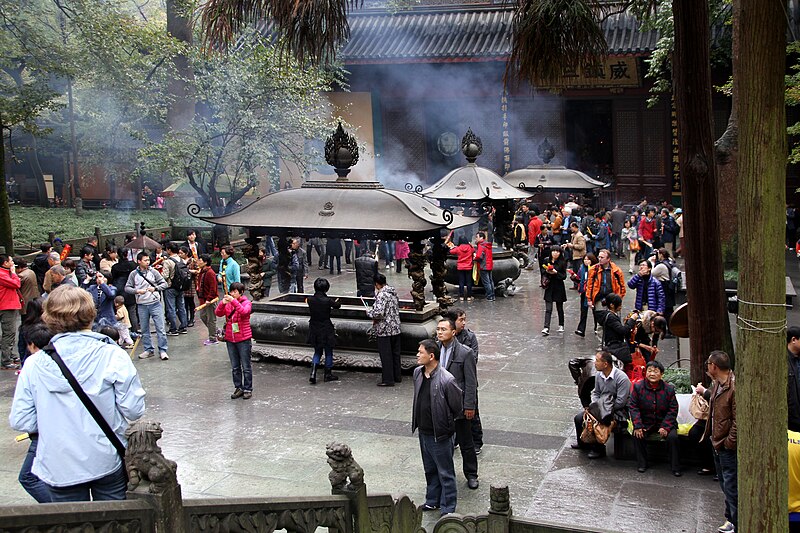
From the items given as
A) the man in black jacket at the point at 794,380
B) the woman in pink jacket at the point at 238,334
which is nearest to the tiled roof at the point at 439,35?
the woman in pink jacket at the point at 238,334

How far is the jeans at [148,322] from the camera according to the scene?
14781 millimetres

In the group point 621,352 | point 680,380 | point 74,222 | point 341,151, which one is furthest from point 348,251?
point 680,380

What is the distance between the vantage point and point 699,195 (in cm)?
945

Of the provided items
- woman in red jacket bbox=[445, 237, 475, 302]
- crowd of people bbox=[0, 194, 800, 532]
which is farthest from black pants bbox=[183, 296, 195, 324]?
woman in red jacket bbox=[445, 237, 475, 302]

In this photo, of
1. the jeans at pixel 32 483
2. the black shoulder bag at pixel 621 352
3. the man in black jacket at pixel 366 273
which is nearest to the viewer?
the jeans at pixel 32 483

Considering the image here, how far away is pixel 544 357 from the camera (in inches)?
572

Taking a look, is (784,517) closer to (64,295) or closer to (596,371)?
(64,295)

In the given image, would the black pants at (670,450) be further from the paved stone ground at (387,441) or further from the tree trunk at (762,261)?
the tree trunk at (762,261)

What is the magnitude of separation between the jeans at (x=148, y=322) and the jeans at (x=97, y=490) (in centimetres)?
1002

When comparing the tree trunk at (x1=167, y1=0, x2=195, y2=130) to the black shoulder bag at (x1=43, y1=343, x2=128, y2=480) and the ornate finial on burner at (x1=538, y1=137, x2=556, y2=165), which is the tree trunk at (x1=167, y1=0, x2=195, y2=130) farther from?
the black shoulder bag at (x1=43, y1=343, x2=128, y2=480)

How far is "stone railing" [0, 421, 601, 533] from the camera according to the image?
3.93 meters

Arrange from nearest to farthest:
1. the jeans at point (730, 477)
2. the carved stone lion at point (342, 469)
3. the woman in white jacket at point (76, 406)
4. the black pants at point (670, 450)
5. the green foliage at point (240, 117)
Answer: the woman in white jacket at point (76, 406) → the carved stone lion at point (342, 469) → the jeans at point (730, 477) → the black pants at point (670, 450) → the green foliage at point (240, 117)

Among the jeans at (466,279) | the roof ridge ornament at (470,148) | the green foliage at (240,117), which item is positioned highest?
the green foliage at (240,117)

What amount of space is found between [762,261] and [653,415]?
17.5ft
